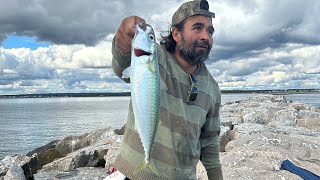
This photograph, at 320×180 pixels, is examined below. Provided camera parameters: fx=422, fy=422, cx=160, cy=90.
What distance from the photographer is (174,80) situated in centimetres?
348

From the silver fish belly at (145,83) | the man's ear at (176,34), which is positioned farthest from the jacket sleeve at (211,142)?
the silver fish belly at (145,83)

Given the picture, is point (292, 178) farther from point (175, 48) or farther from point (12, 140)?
point (12, 140)

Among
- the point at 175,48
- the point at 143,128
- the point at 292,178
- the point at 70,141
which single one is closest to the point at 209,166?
the point at 175,48

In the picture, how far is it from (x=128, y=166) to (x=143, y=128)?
1.16 meters

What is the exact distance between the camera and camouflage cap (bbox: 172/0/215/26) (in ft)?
11.6

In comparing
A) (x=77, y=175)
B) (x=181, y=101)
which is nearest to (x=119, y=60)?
(x=181, y=101)

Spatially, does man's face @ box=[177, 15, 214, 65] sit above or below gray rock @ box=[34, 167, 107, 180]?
above

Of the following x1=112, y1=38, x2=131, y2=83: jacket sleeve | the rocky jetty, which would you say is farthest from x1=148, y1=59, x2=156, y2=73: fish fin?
the rocky jetty

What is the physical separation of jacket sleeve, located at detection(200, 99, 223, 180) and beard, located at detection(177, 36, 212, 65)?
Answer: 1.77 feet

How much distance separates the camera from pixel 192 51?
138 inches

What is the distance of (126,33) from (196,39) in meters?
0.87

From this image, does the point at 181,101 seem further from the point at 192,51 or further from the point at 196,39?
the point at 196,39

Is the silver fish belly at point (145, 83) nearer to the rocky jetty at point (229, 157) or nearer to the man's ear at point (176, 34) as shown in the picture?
the man's ear at point (176, 34)

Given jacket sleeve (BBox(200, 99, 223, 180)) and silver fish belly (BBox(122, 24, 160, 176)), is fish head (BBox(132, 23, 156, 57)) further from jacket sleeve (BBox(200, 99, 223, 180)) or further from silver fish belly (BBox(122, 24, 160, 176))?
jacket sleeve (BBox(200, 99, 223, 180))
